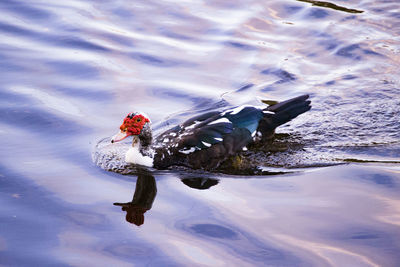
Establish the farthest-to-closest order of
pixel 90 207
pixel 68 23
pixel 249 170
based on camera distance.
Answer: pixel 68 23 < pixel 249 170 < pixel 90 207

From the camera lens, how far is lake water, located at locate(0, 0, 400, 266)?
4883 millimetres

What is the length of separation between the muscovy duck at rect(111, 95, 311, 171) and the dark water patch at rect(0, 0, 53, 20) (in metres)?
5.40

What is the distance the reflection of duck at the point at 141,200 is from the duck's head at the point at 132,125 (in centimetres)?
50

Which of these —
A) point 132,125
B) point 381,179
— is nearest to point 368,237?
point 381,179

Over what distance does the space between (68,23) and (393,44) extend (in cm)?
586

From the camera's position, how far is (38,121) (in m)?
7.33

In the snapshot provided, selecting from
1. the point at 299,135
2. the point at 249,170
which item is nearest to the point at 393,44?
the point at 299,135

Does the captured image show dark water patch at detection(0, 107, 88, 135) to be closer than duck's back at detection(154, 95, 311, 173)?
No

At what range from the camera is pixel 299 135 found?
741 centimetres

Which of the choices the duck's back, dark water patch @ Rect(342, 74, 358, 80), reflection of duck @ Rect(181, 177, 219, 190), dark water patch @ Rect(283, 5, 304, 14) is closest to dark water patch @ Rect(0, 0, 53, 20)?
dark water patch @ Rect(283, 5, 304, 14)

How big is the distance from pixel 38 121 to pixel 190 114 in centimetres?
196

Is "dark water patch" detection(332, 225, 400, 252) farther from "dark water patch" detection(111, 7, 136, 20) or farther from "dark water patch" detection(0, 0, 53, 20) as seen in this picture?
"dark water patch" detection(0, 0, 53, 20)

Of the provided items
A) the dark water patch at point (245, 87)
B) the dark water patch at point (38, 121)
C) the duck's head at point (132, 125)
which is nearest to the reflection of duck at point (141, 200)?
the duck's head at point (132, 125)

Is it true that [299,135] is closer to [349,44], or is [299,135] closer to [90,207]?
[90,207]
